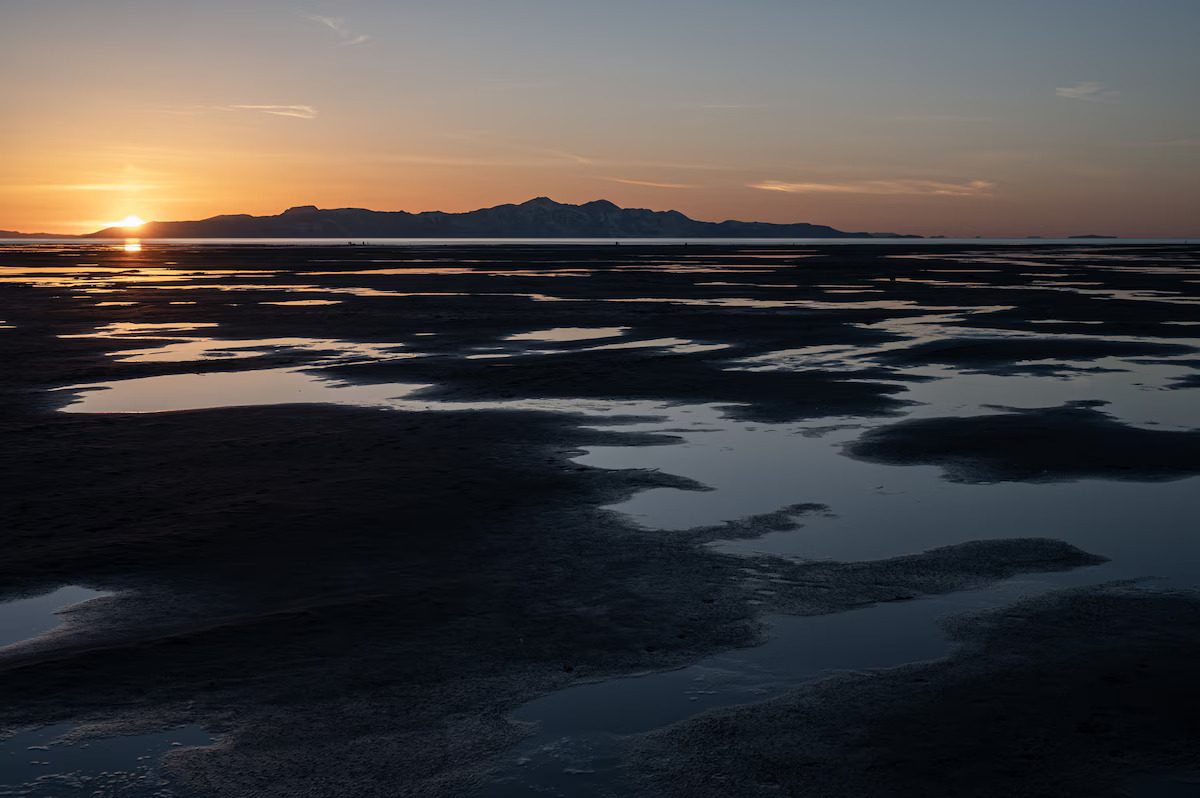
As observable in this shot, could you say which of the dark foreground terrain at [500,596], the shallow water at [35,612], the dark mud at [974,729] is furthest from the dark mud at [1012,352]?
the shallow water at [35,612]

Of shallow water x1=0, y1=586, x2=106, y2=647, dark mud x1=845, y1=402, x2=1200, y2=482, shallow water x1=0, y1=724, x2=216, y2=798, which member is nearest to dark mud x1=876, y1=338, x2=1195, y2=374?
dark mud x1=845, y1=402, x2=1200, y2=482

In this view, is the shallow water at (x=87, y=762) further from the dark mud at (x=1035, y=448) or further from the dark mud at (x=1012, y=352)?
the dark mud at (x=1012, y=352)

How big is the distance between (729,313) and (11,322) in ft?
77.5

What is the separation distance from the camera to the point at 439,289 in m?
54.4

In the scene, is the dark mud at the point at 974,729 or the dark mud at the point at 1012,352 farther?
the dark mud at the point at 1012,352

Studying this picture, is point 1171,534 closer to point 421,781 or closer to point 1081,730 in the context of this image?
point 1081,730

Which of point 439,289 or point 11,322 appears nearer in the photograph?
point 11,322

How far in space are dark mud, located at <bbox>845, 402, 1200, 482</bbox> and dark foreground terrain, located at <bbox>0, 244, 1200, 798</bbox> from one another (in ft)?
0.24

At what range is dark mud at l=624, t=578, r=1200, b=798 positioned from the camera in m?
5.36

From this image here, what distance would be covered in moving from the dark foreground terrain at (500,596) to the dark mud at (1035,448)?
0.07m

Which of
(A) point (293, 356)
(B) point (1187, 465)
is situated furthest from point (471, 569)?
(A) point (293, 356)

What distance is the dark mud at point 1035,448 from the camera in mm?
12797

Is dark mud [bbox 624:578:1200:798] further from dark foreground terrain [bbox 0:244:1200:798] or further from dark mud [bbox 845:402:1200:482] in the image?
dark mud [bbox 845:402:1200:482]

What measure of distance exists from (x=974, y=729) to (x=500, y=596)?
3.74 meters
